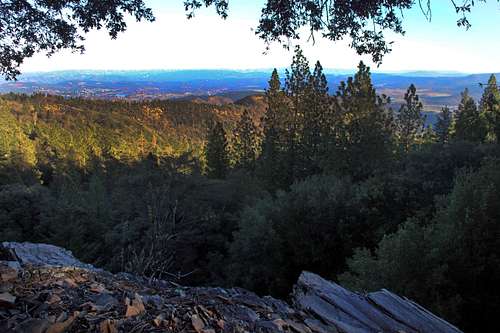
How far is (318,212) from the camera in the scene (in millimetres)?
16219

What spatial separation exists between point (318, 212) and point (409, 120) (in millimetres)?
24324

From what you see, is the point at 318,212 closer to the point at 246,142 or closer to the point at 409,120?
the point at 409,120

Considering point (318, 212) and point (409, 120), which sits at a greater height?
point (409, 120)

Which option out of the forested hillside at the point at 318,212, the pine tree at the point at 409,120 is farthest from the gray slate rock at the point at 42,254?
the pine tree at the point at 409,120

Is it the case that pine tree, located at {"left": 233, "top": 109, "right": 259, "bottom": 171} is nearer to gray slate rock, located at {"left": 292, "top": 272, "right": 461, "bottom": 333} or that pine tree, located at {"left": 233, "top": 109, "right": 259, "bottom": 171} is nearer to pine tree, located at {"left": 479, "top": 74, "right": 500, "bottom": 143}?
pine tree, located at {"left": 479, "top": 74, "right": 500, "bottom": 143}

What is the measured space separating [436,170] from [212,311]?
16.2 meters

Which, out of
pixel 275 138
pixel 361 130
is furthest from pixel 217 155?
pixel 361 130

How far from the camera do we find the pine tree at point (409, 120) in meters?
35.6

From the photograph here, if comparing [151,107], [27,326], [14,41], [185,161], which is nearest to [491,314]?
[27,326]

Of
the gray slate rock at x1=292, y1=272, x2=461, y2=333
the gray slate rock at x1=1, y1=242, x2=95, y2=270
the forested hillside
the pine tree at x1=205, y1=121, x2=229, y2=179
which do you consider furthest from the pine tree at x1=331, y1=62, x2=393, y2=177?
the gray slate rock at x1=292, y1=272, x2=461, y2=333

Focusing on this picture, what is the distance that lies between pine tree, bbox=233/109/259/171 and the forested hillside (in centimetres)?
264

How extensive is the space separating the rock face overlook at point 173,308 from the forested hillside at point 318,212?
71cm

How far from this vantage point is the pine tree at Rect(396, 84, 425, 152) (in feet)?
117

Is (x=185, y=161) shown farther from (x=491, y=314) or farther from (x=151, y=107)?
(x=151, y=107)
